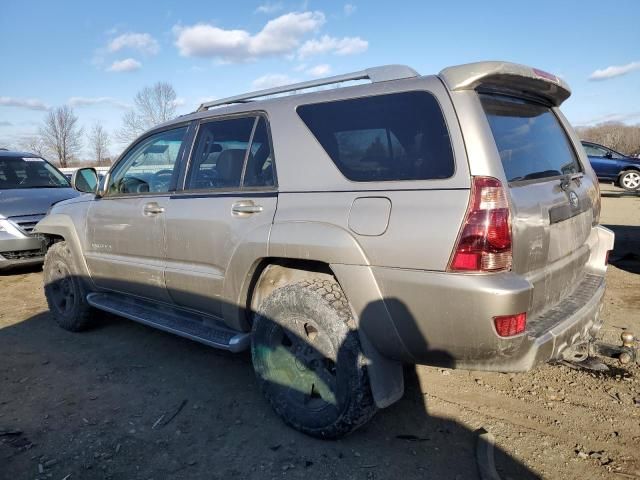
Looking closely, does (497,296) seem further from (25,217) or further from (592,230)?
(25,217)

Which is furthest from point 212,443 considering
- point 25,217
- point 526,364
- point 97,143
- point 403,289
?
point 97,143

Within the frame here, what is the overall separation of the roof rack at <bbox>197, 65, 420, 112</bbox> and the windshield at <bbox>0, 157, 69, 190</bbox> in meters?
5.72

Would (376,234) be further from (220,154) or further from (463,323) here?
(220,154)

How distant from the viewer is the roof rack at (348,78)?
262 cm

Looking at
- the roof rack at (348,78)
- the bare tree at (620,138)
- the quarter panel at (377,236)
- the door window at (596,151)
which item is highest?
the bare tree at (620,138)

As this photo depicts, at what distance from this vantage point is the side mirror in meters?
4.48

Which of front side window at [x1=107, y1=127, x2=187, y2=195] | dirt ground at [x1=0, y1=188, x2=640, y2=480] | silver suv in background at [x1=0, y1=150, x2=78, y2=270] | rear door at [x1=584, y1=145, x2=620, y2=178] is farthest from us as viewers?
rear door at [x1=584, y1=145, x2=620, y2=178]

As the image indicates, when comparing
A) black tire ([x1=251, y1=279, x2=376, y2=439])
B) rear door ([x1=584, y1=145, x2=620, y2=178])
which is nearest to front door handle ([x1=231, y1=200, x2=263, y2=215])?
black tire ([x1=251, y1=279, x2=376, y2=439])

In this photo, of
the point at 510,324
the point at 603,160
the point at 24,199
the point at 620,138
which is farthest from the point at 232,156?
the point at 620,138

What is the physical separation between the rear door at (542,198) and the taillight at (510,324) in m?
0.22

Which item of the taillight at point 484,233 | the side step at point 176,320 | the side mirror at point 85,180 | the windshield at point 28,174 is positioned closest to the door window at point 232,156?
the side step at point 176,320

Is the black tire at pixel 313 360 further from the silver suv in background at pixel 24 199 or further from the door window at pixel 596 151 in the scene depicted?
the door window at pixel 596 151

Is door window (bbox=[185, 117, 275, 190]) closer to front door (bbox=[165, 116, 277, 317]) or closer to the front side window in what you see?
front door (bbox=[165, 116, 277, 317])

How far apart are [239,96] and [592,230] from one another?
2672 millimetres
